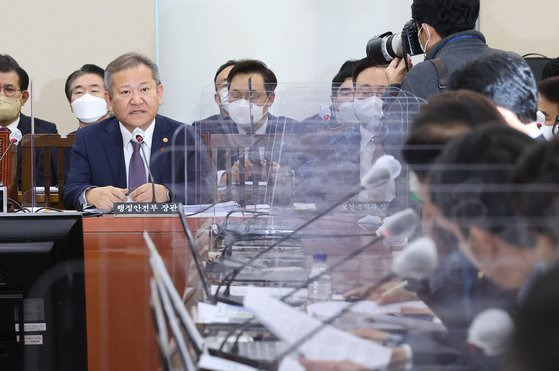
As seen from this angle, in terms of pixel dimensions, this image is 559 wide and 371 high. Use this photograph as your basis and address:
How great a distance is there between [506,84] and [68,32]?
4.27 m

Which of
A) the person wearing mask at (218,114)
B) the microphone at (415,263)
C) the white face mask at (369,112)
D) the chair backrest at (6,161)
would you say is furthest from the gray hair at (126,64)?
the microphone at (415,263)

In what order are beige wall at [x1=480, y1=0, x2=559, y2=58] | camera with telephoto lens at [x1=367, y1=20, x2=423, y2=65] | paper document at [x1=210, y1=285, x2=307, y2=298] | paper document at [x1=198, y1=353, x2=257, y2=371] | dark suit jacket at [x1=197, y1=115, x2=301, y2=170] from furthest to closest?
beige wall at [x1=480, y1=0, x2=559, y2=58] < camera with telephoto lens at [x1=367, y1=20, x2=423, y2=65] < dark suit jacket at [x1=197, y1=115, x2=301, y2=170] < paper document at [x1=210, y1=285, x2=307, y2=298] < paper document at [x1=198, y1=353, x2=257, y2=371]

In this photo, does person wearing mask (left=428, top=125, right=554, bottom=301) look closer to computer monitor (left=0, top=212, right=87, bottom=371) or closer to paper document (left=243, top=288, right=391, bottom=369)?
paper document (left=243, top=288, right=391, bottom=369)

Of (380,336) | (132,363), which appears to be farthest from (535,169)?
(132,363)

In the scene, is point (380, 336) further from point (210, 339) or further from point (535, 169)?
point (535, 169)

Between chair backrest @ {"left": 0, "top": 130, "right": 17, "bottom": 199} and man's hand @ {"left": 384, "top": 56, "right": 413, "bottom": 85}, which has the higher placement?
man's hand @ {"left": 384, "top": 56, "right": 413, "bottom": 85}

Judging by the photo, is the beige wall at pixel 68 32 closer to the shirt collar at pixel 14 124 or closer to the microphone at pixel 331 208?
the shirt collar at pixel 14 124

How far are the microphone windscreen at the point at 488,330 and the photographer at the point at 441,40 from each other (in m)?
1.48

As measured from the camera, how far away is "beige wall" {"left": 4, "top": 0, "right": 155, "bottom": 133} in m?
5.57

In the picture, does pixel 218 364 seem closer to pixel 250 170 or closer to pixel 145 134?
pixel 250 170

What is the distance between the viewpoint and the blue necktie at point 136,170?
9.85ft

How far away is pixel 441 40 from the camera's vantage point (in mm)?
2592

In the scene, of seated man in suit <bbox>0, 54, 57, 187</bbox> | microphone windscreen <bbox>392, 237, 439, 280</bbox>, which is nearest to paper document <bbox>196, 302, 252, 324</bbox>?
microphone windscreen <bbox>392, 237, 439, 280</bbox>

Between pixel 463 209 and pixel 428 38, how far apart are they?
1785mm
